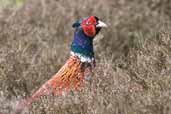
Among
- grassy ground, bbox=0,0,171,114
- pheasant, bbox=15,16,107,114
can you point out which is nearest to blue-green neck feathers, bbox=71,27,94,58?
pheasant, bbox=15,16,107,114

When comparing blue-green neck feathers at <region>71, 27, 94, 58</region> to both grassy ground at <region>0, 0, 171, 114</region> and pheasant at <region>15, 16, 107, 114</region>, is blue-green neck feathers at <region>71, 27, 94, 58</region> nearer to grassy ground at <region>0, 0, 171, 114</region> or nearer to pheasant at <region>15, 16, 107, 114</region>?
pheasant at <region>15, 16, 107, 114</region>

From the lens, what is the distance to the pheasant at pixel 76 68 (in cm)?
623

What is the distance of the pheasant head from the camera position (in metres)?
6.69

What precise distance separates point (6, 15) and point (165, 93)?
5.43 m

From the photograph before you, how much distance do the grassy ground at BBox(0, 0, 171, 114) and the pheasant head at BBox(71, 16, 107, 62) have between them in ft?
0.62

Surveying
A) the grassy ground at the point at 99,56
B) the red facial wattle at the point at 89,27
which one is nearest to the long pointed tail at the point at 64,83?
the grassy ground at the point at 99,56

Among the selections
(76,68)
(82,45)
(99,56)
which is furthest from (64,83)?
(99,56)

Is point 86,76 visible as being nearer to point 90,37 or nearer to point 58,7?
point 90,37

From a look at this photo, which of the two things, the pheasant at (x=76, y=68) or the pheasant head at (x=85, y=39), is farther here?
the pheasant head at (x=85, y=39)

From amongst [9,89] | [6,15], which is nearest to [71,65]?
[9,89]

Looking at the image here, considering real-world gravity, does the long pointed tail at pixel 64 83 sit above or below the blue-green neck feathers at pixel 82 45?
below

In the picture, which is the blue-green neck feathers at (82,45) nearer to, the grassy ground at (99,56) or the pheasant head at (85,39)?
the pheasant head at (85,39)

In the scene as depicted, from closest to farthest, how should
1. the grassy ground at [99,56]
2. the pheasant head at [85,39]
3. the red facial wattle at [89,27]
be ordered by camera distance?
the grassy ground at [99,56] < the pheasant head at [85,39] < the red facial wattle at [89,27]

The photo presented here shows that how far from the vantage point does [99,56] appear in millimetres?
8289
